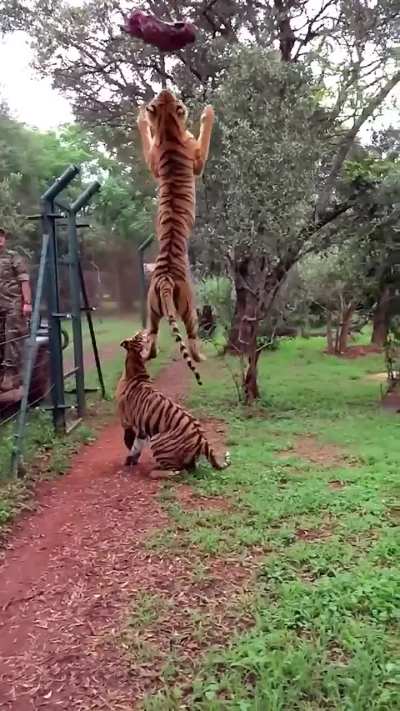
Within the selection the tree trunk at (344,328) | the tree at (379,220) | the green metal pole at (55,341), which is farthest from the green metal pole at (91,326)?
the tree trunk at (344,328)

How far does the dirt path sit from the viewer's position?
2688mm

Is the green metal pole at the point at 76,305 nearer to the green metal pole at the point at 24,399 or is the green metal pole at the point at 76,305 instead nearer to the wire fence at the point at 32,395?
the wire fence at the point at 32,395

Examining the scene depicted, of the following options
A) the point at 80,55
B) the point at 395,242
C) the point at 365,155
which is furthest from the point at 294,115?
the point at 80,55

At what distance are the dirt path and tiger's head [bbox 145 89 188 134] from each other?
2.41 metres

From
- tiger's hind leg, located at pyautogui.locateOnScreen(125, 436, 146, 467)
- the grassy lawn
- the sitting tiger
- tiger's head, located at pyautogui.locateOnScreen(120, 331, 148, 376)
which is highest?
tiger's head, located at pyautogui.locateOnScreen(120, 331, 148, 376)

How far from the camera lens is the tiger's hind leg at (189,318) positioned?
5.36 meters

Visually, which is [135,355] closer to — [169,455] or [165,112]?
[169,455]

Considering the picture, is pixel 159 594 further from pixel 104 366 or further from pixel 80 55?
pixel 80 55

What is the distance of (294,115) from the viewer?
763cm

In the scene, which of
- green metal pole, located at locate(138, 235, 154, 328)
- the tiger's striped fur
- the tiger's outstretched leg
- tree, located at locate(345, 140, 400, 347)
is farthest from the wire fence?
tree, located at locate(345, 140, 400, 347)

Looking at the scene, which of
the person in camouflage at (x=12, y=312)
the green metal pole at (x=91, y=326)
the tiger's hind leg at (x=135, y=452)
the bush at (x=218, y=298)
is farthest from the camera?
the bush at (x=218, y=298)

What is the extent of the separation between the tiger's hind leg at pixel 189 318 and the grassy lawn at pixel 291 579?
2.87 feet

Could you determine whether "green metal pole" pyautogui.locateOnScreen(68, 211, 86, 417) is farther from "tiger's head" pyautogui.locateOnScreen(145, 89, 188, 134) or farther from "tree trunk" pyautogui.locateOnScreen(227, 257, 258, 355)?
"tiger's head" pyautogui.locateOnScreen(145, 89, 188, 134)

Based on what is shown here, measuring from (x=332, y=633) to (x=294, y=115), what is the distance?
19.5 feet
